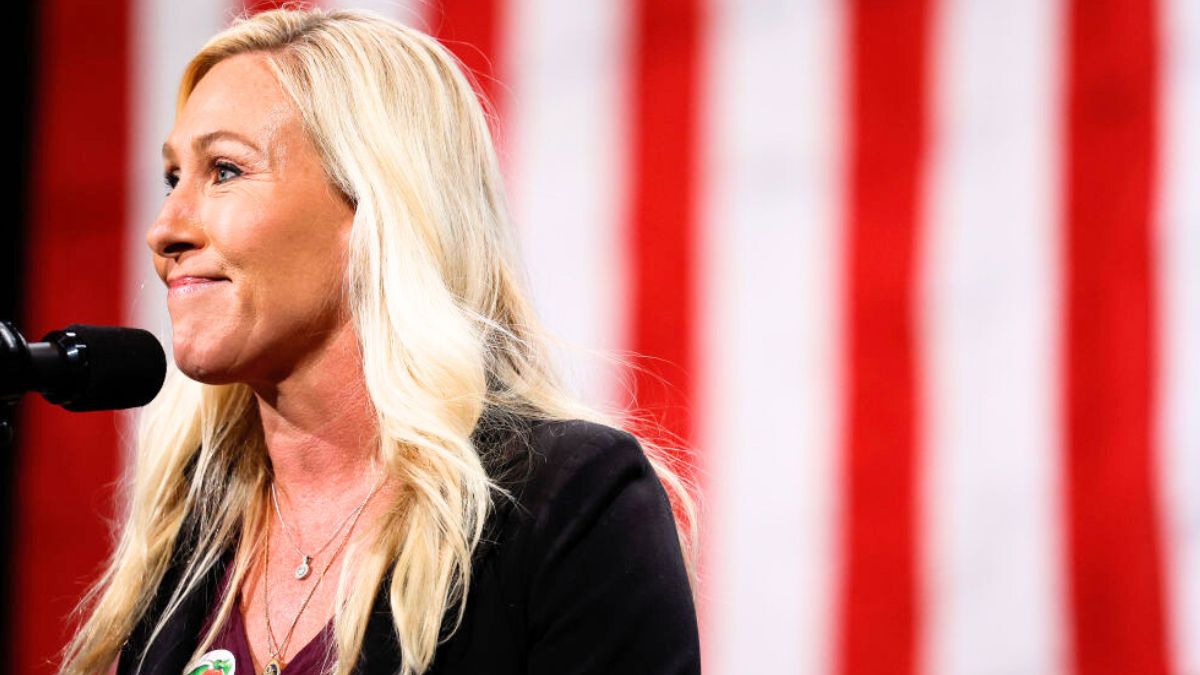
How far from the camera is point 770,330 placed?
2.21 metres

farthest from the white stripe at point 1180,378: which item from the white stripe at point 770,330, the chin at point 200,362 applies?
the chin at point 200,362

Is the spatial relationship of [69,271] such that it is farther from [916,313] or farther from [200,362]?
[916,313]

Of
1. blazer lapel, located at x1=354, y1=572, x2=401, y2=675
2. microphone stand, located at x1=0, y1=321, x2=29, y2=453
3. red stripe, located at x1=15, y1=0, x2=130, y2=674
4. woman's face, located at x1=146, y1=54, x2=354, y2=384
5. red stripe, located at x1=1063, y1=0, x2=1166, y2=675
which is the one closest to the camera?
microphone stand, located at x1=0, y1=321, x2=29, y2=453

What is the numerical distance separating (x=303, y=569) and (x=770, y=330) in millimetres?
1124

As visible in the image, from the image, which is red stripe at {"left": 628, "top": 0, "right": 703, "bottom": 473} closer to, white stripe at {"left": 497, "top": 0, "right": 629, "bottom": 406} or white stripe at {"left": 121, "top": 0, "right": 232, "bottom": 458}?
white stripe at {"left": 497, "top": 0, "right": 629, "bottom": 406}

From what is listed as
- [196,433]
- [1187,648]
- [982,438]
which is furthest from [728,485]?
[196,433]

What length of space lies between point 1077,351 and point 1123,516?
278 millimetres

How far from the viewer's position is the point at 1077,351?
220cm

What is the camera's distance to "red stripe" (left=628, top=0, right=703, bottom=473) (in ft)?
7.34

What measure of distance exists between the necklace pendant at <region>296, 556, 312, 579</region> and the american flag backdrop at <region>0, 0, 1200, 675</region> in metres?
0.92

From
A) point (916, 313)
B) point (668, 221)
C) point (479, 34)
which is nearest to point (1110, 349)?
point (916, 313)

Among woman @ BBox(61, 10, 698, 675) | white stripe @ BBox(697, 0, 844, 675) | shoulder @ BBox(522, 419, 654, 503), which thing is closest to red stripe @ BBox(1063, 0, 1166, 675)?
white stripe @ BBox(697, 0, 844, 675)

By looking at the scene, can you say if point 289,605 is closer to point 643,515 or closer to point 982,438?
point 643,515

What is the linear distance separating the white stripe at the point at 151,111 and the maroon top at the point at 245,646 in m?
1.17
